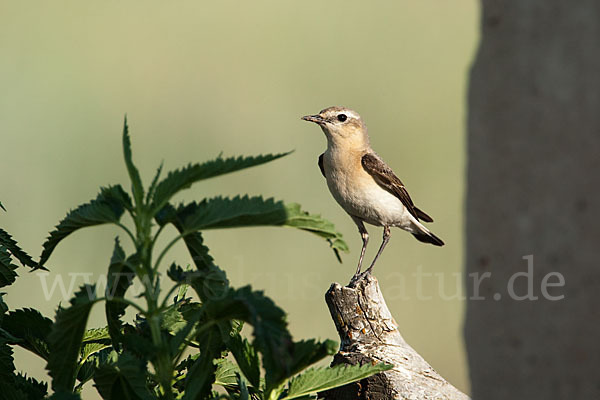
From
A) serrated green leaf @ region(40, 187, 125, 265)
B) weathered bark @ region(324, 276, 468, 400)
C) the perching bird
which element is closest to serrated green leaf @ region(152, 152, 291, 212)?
serrated green leaf @ region(40, 187, 125, 265)

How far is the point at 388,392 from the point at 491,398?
4.20 feet

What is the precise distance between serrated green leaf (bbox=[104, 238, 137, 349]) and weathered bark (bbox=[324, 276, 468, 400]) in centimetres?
117

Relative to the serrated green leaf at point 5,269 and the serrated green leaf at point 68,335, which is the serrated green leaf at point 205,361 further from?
the serrated green leaf at point 5,269

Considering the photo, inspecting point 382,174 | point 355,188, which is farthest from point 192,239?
point 382,174

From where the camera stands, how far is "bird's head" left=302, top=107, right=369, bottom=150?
268 inches

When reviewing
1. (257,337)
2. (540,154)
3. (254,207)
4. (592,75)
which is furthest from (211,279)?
(592,75)

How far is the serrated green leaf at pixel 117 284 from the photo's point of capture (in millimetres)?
2260

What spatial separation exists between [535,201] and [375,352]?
6.05ft

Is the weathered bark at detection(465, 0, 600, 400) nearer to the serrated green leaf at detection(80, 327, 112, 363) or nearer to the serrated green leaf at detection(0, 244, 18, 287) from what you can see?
the serrated green leaf at detection(80, 327, 112, 363)

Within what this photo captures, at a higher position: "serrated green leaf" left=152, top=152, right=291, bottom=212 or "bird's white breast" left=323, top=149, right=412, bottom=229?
"bird's white breast" left=323, top=149, right=412, bottom=229

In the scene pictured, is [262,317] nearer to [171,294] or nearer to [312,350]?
[312,350]

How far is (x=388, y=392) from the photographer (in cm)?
309

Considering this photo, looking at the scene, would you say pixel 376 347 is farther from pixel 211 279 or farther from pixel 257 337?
pixel 257 337

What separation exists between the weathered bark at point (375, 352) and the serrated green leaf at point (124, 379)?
1186 mm
